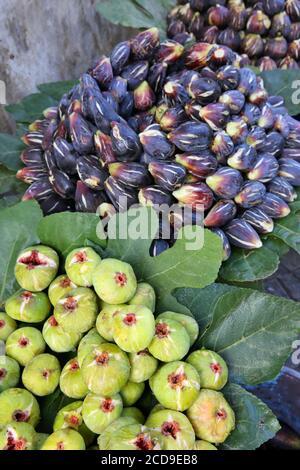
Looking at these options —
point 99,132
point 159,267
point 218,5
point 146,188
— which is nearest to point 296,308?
point 159,267

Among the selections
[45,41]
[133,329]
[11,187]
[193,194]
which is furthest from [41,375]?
[45,41]

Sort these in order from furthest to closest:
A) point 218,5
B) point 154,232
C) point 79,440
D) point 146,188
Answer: point 218,5 → point 146,188 → point 154,232 → point 79,440

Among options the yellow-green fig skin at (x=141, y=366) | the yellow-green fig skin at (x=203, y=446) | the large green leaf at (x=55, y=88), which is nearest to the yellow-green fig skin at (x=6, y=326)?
the yellow-green fig skin at (x=141, y=366)

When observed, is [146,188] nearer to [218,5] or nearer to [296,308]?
[296,308]

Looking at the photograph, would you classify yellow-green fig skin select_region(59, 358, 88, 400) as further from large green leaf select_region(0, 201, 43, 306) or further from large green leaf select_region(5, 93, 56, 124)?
large green leaf select_region(5, 93, 56, 124)

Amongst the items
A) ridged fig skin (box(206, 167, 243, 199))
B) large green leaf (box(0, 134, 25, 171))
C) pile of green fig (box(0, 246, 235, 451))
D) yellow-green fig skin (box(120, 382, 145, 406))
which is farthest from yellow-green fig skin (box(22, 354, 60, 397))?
large green leaf (box(0, 134, 25, 171))

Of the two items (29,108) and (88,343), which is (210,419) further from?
(29,108)
